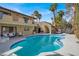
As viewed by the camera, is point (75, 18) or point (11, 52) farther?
point (75, 18)

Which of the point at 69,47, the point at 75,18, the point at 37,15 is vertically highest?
the point at 37,15

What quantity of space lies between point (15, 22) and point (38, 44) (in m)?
1.22

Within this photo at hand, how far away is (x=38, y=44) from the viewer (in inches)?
226

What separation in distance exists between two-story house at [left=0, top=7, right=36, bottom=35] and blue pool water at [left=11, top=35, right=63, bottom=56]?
0.36 m

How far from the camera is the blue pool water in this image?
18.5ft

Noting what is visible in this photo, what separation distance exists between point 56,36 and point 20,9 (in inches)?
63.3

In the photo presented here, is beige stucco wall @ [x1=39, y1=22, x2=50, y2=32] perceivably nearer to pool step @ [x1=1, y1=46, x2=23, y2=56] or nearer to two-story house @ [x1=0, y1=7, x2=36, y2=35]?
two-story house @ [x1=0, y1=7, x2=36, y2=35]

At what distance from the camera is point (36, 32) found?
5.89 metres

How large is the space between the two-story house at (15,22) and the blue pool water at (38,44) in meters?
0.36

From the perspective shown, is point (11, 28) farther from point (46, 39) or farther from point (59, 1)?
point (59, 1)

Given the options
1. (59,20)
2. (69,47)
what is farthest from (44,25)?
(69,47)

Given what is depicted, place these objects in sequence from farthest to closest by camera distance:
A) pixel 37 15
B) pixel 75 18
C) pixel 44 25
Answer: pixel 44 25
pixel 75 18
pixel 37 15

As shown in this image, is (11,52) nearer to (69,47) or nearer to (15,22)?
(15,22)

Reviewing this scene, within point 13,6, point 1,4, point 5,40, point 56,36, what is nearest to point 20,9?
point 13,6
